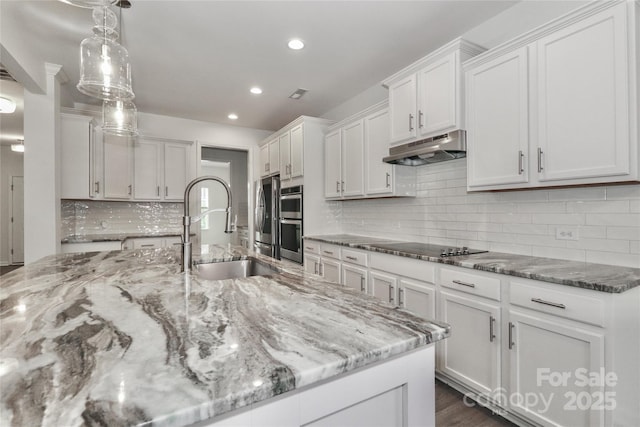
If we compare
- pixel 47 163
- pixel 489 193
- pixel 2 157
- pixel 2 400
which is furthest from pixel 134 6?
pixel 2 157

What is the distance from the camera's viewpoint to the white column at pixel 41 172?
9.72 ft

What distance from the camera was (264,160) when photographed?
5020 millimetres

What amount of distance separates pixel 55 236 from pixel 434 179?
379cm

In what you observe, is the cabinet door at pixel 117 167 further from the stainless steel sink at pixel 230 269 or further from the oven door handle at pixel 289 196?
the stainless steel sink at pixel 230 269

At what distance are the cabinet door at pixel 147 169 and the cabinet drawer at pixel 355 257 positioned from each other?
9.77ft

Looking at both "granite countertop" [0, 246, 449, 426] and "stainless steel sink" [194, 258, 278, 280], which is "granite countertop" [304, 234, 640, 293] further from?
"stainless steel sink" [194, 258, 278, 280]

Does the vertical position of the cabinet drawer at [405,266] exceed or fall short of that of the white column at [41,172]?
it falls short

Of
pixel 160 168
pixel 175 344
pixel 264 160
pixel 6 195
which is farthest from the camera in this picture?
pixel 6 195

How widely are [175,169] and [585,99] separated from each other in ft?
15.2

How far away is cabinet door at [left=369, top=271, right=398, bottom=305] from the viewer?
2488mm

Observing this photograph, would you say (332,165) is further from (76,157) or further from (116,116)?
(76,157)

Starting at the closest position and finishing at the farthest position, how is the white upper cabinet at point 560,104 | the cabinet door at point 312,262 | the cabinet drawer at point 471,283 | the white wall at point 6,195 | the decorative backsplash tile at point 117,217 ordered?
the white upper cabinet at point 560,104 < the cabinet drawer at point 471,283 < the cabinet door at point 312,262 < the decorative backsplash tile at point 117,217 < the white wall at point 6,195

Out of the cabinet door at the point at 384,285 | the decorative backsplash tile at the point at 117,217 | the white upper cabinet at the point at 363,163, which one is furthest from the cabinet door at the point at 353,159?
the decorative backsplash tile at the point at 117,217

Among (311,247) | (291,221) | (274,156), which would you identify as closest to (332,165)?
(291,221)
